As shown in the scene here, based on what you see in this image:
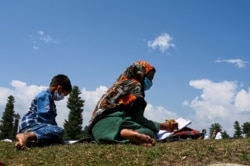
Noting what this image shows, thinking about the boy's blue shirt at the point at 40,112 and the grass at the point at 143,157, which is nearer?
the grass at the point at 143,157

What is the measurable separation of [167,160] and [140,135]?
6.58ft

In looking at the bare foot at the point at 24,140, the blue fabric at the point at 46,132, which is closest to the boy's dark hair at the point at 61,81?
the blue fabric at the point at 46,132

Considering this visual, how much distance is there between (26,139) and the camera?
9.20m

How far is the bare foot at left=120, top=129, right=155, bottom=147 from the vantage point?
8.06 metres

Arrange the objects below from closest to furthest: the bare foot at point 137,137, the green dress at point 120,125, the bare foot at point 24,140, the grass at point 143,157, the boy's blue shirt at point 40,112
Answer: the grass at point 143,157
the bare foot at point 137,137
the green dress at point 120,125
the bare foot at point 24,140
the boy's blue shirt at point 40,112

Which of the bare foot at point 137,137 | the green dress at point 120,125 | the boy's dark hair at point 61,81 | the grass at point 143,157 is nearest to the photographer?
the grass at point 143,157

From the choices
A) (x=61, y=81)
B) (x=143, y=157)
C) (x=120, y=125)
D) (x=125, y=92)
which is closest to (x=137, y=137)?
(x=120, y=125)

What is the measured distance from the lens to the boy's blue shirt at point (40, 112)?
31.8 feet

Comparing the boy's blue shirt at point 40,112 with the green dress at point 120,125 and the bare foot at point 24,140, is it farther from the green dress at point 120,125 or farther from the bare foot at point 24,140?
the green dress at point 120,125

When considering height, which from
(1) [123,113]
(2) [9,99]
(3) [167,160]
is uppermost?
(2) [9,99]

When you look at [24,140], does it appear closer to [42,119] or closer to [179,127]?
[42,119]

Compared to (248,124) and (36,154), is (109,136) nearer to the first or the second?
(36,154)

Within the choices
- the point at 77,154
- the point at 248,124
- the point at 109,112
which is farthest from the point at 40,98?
the point at 248,124

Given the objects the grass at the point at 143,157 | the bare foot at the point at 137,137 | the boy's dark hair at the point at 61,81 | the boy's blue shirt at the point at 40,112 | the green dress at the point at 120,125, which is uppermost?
the boy's dark hair at the point at 61,81
